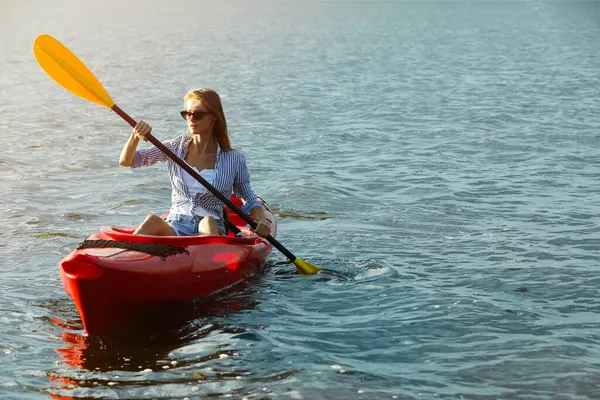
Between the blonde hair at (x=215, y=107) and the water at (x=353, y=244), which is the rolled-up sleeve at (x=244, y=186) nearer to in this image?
the blonde hair at (x=215, y=107)

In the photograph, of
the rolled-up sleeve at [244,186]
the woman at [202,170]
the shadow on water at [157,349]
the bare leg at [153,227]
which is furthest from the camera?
the rolled-up sleeve at [244,186]

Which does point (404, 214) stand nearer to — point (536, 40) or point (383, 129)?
point (383, 129)

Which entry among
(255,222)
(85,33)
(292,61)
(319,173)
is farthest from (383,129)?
(85,33)

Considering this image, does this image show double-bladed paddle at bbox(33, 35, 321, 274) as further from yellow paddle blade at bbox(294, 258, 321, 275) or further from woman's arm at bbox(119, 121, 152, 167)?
yellow paddle blade at bbox(294, 258, 321, 275)

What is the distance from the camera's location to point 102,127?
15344 millimetres

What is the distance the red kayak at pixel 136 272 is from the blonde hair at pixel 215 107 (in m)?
0.66

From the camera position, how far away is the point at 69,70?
6.65 meters

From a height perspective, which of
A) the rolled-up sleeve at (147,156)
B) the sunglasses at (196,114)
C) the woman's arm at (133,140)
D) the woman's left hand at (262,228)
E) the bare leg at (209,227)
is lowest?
the woman's left hand at (262,228)

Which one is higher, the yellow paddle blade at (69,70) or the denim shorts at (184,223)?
the yellow paddle blade at (69,70)

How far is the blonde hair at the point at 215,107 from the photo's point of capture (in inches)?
249

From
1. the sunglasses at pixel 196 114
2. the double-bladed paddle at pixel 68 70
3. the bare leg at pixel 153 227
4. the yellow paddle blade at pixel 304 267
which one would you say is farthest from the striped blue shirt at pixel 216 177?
the yellow paddle blade at pixel 304 267

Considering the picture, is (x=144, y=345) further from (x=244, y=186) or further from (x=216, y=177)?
(x=244, y=186)

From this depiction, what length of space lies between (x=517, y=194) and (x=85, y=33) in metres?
36.6

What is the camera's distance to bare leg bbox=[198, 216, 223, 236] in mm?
6465
